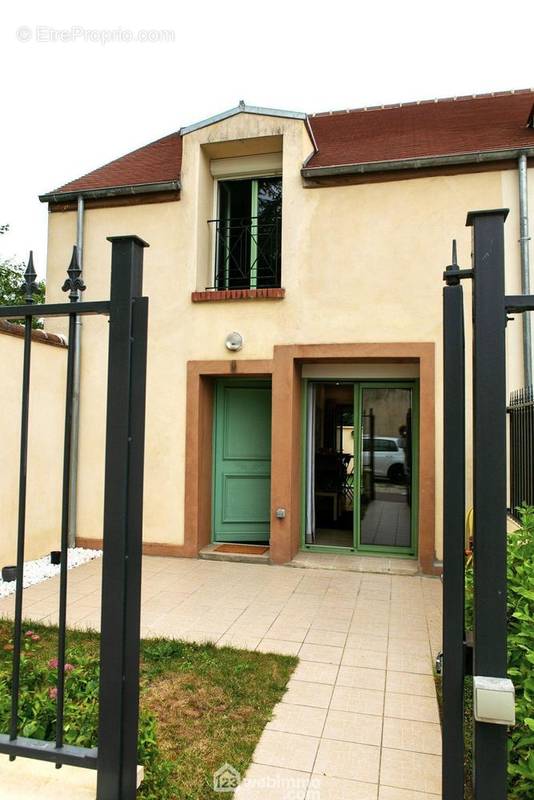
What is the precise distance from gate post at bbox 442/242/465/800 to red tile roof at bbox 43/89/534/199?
603cm

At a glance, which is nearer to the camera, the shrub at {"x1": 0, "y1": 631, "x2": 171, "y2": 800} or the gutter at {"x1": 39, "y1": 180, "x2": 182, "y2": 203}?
the shrub at {"x1": 0, "y1": 631, "x2": 171, "y2": 800}

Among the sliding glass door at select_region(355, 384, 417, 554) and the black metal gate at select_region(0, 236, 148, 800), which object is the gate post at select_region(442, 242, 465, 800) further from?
the sliding glass door at select_region(355, 384, 417, 554)

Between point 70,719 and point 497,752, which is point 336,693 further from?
point 497,752

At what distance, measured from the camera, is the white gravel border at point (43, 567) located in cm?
607

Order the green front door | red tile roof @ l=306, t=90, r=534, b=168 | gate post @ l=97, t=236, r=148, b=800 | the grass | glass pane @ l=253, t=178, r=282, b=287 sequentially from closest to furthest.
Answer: gate post @ l=97, t=236, r=148, b=800
the grass
red tile roof @ l=306, t=90, r=534, b=168
glass pane @ l=253, t=178, r=282, b=287
the green front door

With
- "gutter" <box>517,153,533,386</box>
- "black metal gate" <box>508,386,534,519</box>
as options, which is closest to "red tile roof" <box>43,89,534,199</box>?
"gutter" <box>517,153,533,386</box>

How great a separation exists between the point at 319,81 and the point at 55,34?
6374 millimetres

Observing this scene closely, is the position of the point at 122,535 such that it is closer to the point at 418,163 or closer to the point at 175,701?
the point at 175,701

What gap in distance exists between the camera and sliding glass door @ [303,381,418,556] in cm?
736

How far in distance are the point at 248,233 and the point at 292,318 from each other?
1.75m

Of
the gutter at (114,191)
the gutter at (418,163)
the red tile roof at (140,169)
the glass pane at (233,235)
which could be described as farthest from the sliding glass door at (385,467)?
the red tile roof at (140,169)

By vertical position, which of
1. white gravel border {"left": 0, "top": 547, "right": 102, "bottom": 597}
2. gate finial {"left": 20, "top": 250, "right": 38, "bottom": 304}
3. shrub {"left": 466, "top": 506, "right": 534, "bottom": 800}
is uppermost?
gate finial {"left": 20, "top": 250, "right": 38, "bottom": 304}

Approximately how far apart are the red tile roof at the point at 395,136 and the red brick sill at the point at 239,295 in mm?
1878

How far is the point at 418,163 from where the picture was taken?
21.9 feet
